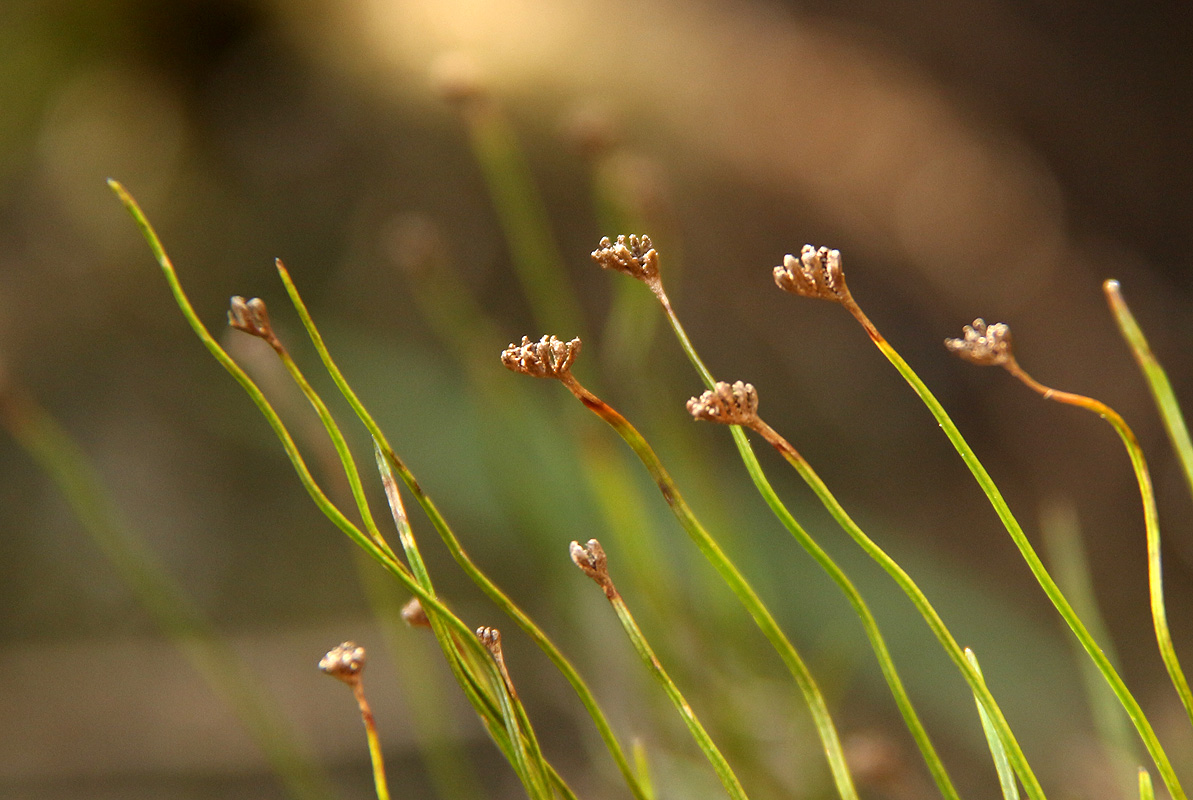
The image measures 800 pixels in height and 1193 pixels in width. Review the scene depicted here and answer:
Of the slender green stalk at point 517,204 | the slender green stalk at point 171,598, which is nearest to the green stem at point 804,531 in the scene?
the slender green stalk at point 517,204

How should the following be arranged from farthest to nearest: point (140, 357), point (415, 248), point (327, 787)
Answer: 1. point (140, 357)
2. point (327, 787)
3. point (415, 248)

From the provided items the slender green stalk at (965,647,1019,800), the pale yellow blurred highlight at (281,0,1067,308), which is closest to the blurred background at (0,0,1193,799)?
the pale yellow blurred highlight at (281,0,1067,308)

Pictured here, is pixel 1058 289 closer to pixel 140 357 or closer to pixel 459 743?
pixel 459 743

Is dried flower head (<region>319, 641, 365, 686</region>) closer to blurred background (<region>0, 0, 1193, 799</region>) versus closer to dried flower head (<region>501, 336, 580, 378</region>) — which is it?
dried flower head (<region>501, 336, 580, 378</region>)

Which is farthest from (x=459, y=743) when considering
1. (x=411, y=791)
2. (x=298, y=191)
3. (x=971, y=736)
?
(x=298, y=191)

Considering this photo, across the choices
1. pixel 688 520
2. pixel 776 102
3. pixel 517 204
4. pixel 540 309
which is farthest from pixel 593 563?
pixel 776 102
